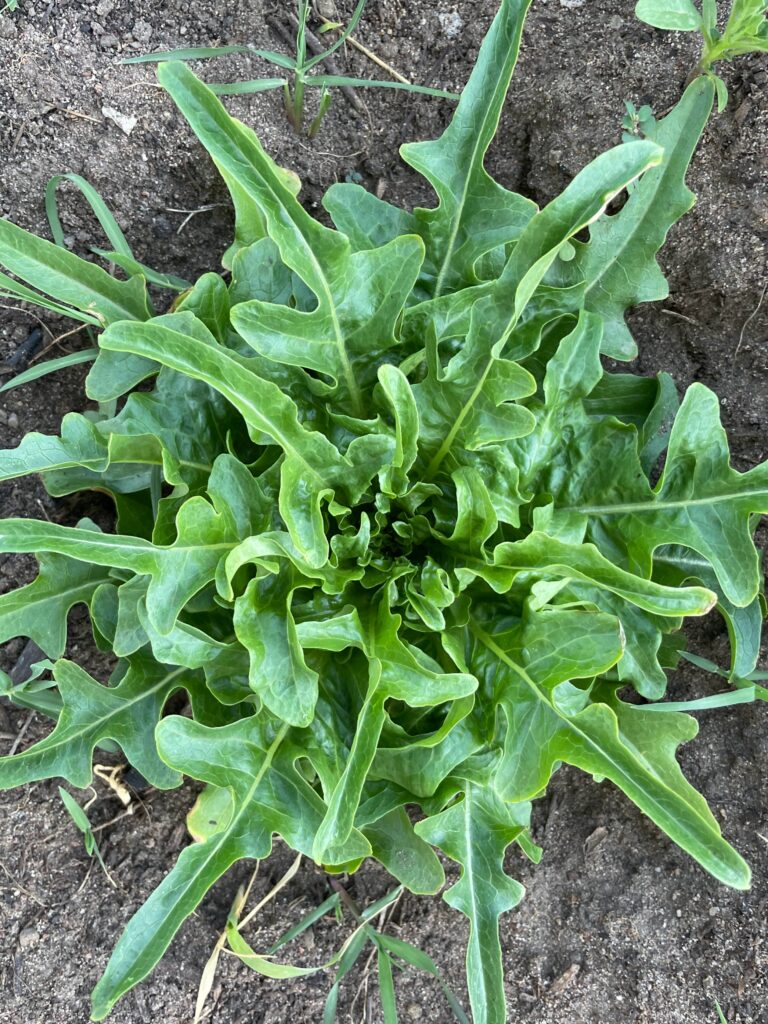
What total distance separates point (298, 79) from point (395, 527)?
0.89 meters

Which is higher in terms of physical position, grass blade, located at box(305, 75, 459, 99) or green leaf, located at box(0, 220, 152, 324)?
grass blade, located at box(305, 75, 459, 99)

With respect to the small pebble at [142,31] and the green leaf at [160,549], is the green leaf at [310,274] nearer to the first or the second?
the green leaf at [160,549]

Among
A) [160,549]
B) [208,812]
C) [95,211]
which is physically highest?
[95,211]

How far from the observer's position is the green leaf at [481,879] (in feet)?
4.23

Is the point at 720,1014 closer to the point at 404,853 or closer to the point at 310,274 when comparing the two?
the point at 404,853

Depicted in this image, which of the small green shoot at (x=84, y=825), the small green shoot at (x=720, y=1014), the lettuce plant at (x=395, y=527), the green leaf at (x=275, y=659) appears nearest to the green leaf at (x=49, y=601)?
the lettuce plant at (x=395, y=527)

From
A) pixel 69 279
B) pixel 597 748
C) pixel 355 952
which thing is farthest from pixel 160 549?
pixel 355 952

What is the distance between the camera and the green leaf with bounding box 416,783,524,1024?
129 cm

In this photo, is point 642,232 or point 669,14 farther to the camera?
point 642,232

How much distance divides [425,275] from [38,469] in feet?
2.38

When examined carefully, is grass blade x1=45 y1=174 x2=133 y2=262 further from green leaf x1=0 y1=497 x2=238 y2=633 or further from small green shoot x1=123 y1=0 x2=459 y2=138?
green leaf x1=0 y1=497 x2=238 y2=633

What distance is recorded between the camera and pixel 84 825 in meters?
1.63

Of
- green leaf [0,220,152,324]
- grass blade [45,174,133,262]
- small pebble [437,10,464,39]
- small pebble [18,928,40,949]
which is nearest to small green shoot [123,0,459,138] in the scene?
small pebble [437,10,464,39]

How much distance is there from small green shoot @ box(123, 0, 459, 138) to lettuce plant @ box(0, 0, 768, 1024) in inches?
12.2
